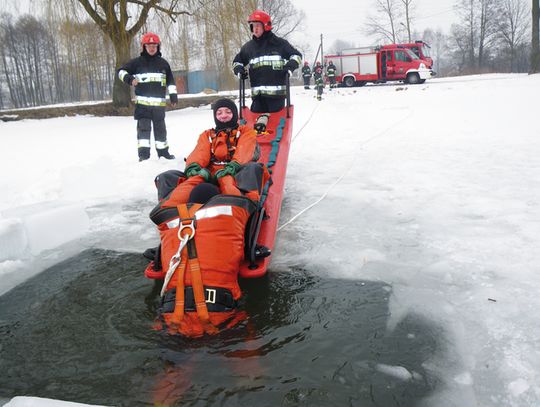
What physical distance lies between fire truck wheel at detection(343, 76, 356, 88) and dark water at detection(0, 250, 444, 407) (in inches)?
872

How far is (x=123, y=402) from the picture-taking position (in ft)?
5.81

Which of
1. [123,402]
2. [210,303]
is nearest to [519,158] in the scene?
[210,303]

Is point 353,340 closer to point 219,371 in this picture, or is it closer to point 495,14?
point 219,371

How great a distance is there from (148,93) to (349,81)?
62.7 ft

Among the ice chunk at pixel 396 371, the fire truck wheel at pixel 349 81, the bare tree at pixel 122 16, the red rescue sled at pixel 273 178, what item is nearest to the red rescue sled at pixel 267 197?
the red rescue sled at pixel 273 178

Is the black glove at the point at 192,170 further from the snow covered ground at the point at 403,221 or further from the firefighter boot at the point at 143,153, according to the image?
the firefighter boot at the point at 143,153

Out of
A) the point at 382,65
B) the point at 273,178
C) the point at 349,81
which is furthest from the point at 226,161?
the point at 349,81

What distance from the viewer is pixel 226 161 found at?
3693 mm

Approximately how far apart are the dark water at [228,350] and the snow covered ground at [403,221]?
115 mm

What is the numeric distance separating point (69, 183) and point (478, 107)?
8668 mm

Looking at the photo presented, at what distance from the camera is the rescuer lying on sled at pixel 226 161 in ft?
9.85

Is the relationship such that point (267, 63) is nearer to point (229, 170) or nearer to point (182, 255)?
point (229, 170)

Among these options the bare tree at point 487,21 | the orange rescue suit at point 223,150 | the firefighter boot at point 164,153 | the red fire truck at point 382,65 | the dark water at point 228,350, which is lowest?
the dark water at point 228,350

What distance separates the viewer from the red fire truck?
21781 millimetres
